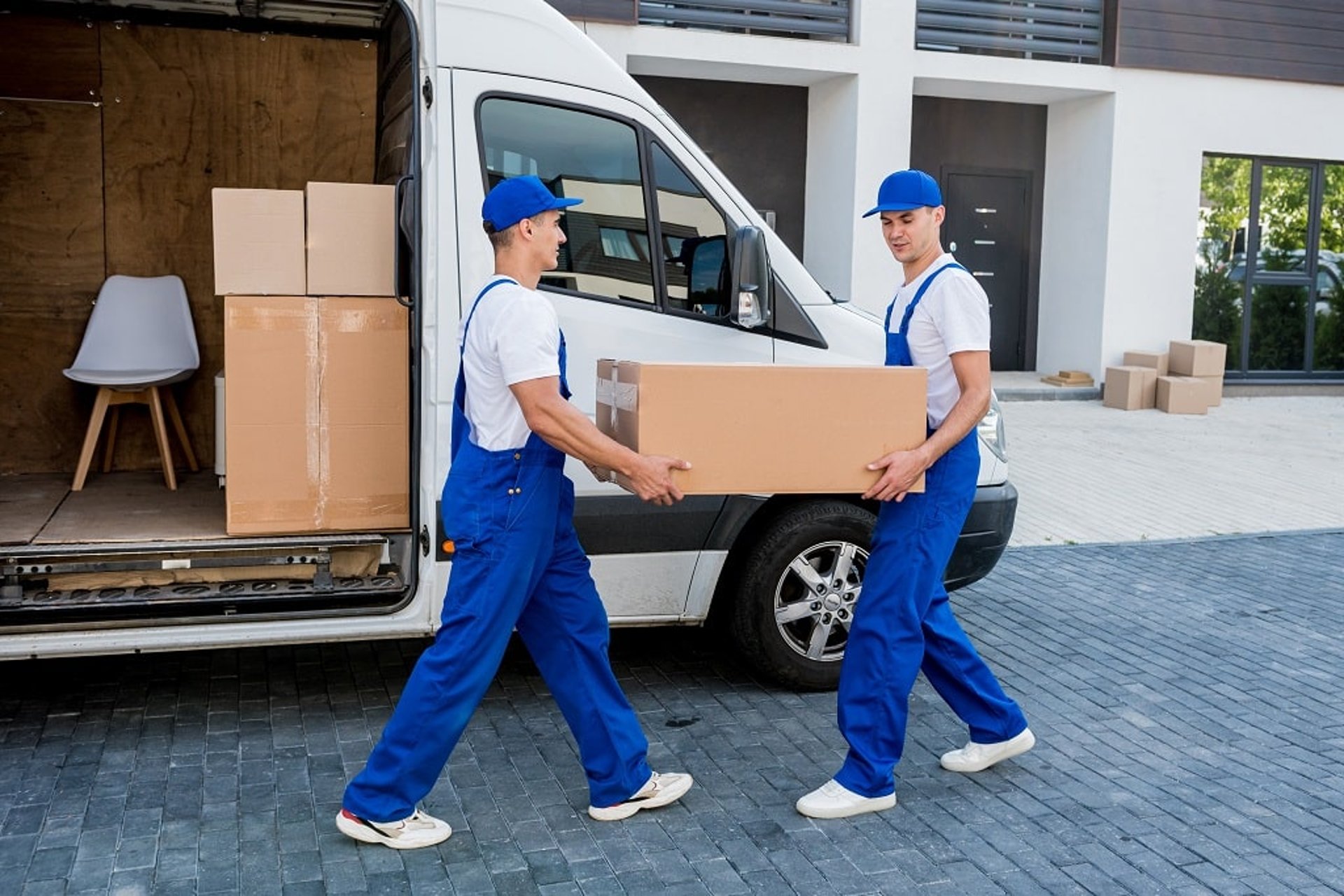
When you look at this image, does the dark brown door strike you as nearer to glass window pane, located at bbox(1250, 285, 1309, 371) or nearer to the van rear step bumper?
glass window pane, located at bbox(1250, 285, 1309, 371)

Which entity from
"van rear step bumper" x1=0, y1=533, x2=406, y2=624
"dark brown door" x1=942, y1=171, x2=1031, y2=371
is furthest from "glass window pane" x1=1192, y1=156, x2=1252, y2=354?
"van rear step bumper" x1=0, y1=533, x2=406, y2=624

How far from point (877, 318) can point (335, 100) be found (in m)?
3.19

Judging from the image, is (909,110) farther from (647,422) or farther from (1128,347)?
(647,422)

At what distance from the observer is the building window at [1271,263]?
624 inches

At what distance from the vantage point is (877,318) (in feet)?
17.5

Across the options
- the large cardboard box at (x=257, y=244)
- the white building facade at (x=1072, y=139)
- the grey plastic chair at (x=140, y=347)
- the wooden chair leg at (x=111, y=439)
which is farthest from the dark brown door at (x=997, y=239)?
the large cardboard box at (x=257, y=244)

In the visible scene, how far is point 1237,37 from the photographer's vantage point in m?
15.2

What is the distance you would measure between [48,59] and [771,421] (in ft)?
15.1

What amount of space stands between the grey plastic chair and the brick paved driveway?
153 cm

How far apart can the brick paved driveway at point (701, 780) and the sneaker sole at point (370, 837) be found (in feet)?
0.09

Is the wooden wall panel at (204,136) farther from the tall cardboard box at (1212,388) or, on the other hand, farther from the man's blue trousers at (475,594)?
the tall cardboard box at (1212,388)

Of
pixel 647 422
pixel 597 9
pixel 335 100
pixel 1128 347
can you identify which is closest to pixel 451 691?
pixel 647 422

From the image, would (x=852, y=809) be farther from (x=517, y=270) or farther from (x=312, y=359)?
(x=312, y=359)

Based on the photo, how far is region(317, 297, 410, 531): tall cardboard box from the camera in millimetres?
4895
